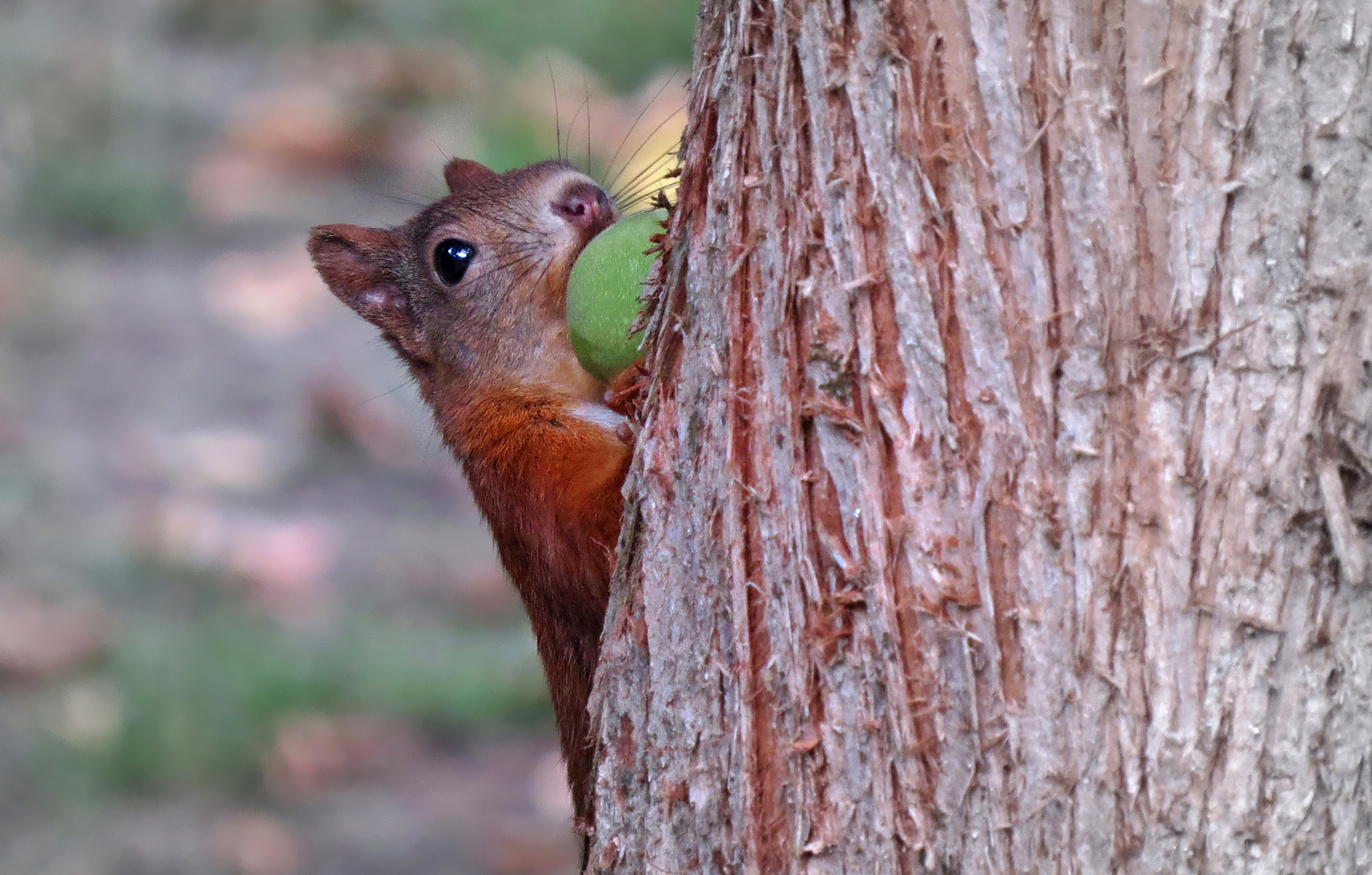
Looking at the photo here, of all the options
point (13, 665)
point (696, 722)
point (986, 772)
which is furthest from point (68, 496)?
point (986, 772)

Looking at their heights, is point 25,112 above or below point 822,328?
above

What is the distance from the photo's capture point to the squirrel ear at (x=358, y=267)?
3217mm

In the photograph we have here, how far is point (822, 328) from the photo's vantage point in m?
1.66

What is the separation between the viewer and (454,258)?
10.2 ft

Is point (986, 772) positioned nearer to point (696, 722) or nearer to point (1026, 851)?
point (1026, 851)

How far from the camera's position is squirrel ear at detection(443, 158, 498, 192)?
3322 millimetres

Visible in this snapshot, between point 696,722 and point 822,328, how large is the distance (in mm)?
494

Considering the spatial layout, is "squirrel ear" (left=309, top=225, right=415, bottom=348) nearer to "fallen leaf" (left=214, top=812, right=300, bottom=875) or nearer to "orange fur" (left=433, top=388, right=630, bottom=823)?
"orange fur" (left=433, top=388, right=630, bottom=823)

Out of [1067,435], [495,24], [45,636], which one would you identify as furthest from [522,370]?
[495,24]

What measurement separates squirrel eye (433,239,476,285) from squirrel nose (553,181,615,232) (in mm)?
223

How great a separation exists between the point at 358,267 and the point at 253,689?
153 centimetres

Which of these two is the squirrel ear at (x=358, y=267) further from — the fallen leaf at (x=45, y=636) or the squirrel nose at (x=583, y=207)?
the fallen leaf at (x=45, y=636)

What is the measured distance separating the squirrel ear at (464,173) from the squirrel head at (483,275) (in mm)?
12

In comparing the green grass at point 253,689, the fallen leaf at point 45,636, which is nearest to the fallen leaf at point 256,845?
the green grass at point 253,689
